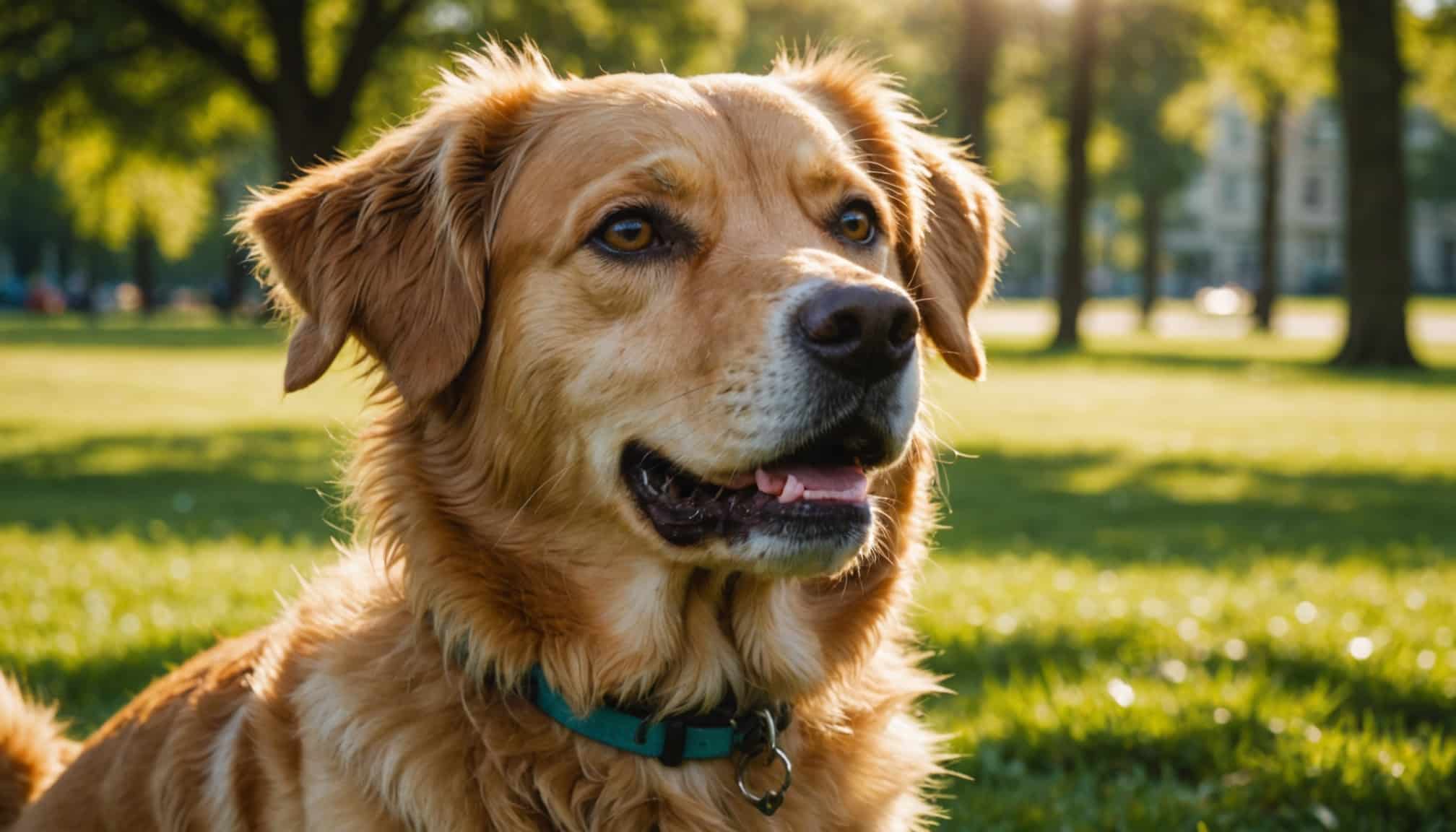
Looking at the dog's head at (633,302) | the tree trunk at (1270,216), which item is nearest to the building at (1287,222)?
the tree trunk at (1270,216)

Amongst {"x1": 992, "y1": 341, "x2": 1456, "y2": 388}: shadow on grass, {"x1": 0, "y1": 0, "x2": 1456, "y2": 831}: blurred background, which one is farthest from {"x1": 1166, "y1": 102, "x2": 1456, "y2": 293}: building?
{"x1": 992, "y1": 341, "x2": 1456, "y2": 388}: shadow on grass

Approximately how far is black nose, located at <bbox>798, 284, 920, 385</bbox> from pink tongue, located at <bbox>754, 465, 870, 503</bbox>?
0.90ft

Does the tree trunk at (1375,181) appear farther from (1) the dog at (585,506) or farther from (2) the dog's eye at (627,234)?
(2) the dog's eye at (627,234)

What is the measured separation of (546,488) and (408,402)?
0.39 meters

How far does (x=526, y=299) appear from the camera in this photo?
11.3 ft

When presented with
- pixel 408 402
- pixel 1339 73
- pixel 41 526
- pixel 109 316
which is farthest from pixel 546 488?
pixel 109 316

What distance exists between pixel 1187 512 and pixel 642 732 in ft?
30.4

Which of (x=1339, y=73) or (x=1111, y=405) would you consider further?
(x=1339, y=73)

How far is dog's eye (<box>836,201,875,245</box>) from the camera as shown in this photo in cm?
371

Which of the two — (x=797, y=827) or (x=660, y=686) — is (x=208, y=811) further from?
(x=797, y=827)

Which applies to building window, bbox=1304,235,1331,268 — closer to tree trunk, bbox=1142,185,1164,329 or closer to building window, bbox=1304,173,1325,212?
building window, bbox=1304,173,1325,212

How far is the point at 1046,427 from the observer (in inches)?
698

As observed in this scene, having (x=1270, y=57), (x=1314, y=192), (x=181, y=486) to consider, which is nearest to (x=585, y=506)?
(x=181, y=486)

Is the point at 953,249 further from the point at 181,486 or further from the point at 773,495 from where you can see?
the point at 181,486
